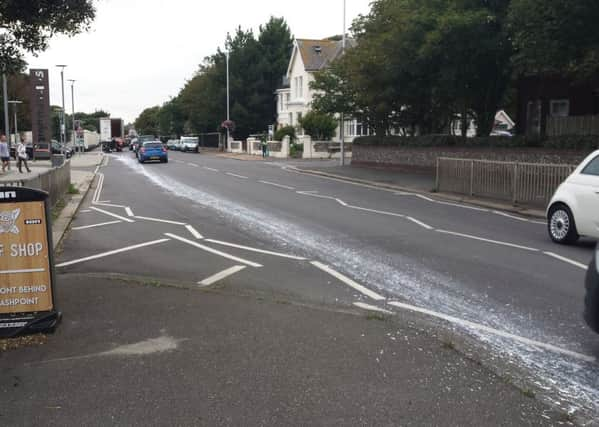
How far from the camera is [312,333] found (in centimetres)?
599

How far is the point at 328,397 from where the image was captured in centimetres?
457

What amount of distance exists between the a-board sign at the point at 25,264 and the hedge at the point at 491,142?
17.6 m

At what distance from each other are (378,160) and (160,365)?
29486mm

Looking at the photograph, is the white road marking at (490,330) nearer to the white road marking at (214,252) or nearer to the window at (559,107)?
the white road marking at (214,252)

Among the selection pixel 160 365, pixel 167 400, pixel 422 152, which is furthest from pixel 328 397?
pixel 422 152

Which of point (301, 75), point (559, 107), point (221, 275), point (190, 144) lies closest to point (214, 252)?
point (221, 275)

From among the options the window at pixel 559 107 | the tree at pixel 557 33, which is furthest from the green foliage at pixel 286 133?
the tree at pixel 557 33

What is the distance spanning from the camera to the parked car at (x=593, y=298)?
542 centimetres

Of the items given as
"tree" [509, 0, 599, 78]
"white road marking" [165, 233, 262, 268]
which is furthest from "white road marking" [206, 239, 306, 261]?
"tree" [509, 0, 599, 78]

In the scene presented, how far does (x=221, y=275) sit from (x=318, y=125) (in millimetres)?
47628

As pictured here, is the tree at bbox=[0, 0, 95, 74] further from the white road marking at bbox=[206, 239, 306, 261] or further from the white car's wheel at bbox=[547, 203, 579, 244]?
the white car's wheel at bbox=[547, 203, 579, 244]

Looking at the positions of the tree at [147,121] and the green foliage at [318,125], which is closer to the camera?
the green foliage at [318,125]

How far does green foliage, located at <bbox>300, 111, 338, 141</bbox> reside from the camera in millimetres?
Result: 55125

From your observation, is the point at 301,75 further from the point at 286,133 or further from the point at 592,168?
the point at 592,168
